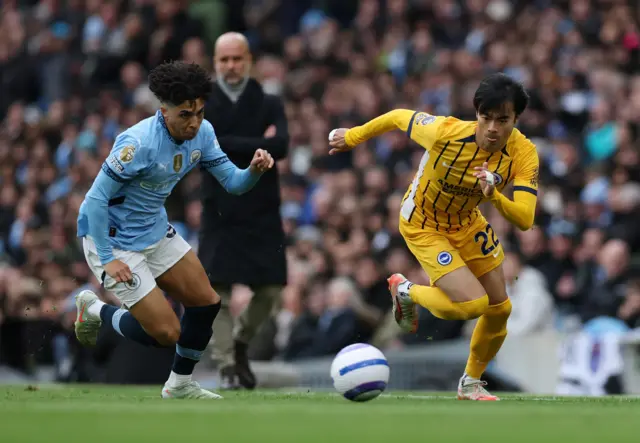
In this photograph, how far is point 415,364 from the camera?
13.1 metres

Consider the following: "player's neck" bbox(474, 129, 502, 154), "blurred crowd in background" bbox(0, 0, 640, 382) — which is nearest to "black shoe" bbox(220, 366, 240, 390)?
"blurred crowd in background" bbox(0, 0, 640, 382)

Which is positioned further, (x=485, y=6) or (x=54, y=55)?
(x=54, y=55)

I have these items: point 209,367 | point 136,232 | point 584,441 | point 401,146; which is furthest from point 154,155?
point 401,146

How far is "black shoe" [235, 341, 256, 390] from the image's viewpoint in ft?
34.9

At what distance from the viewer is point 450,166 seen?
8773mm

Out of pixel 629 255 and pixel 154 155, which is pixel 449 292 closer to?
pixel 154 155

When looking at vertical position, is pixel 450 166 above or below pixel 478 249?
above

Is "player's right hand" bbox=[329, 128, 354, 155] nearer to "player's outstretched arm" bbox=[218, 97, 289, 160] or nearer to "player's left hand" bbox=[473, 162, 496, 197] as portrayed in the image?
"player's left hand" bbox=[473, 162, 496, 197]

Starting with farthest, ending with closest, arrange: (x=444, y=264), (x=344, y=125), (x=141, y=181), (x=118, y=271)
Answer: (x=344, y=125), (x=444, y=264), (x=141, y=181), (x=118, y=271)

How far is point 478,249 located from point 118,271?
253cm

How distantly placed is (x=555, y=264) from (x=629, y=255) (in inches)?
31.1

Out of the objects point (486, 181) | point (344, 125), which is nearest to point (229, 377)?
point (486, 181)

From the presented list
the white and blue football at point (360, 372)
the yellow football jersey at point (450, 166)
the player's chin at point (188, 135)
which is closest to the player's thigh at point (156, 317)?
the player's chin at point (188, 135)

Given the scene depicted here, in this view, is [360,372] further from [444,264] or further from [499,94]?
[499,94]
